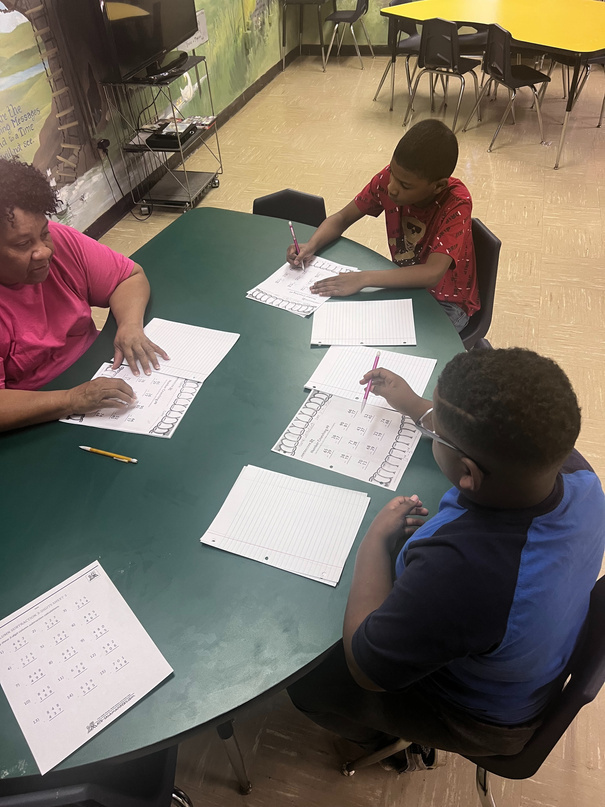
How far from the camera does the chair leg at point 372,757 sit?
120 cm

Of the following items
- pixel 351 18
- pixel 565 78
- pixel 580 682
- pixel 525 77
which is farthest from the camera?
pixel 351 18

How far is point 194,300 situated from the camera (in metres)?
1.65

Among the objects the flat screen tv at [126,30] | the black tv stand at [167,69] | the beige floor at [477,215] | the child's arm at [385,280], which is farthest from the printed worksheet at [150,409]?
the black tv stand at [167,69]

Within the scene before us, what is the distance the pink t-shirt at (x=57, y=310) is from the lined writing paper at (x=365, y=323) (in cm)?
65

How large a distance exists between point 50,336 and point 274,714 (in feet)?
4.05

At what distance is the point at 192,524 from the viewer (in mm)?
1060

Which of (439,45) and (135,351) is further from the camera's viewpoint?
(439,45)

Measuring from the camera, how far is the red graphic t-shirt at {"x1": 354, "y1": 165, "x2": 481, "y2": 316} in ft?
5.64

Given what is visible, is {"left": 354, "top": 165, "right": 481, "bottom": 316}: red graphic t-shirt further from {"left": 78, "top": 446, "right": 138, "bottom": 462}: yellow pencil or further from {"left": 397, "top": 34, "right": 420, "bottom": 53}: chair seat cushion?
{"left": 397, "top": 34, "right": 420, "bottom": 53}: chair seat cushion

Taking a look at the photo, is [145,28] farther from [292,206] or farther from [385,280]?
[385,280]

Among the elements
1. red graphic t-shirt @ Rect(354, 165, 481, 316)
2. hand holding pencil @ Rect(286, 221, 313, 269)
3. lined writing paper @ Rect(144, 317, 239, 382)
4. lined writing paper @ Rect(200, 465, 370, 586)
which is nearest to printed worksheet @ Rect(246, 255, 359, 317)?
hand holding pencil @ Rect(286, 221, 313, 269)

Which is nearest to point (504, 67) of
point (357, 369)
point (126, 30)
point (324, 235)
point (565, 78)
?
point (565, 78)

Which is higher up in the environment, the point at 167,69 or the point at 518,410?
the point at 518,410

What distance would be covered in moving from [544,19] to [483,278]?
409 cm
